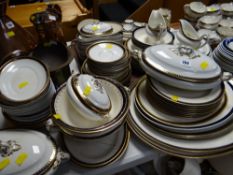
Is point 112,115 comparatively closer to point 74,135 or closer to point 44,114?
point 74,135

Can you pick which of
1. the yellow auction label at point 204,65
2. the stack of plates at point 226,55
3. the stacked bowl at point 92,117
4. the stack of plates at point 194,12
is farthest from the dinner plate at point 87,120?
the stack of plates at point 194,12

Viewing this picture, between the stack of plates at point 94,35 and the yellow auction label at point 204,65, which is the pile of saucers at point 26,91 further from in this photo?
the yellow auction label at point 204,65

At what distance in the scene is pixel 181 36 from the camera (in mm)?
822

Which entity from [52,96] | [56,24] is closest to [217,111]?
[52,96]

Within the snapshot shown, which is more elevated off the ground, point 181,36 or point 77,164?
point 181,36

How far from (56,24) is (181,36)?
46 cm

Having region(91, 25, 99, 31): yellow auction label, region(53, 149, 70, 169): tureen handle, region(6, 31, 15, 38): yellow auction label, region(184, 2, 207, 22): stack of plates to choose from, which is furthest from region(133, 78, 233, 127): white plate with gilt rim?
region(184, 2, 207, 22): stack of plates

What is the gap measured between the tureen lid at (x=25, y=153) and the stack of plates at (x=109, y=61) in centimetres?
27

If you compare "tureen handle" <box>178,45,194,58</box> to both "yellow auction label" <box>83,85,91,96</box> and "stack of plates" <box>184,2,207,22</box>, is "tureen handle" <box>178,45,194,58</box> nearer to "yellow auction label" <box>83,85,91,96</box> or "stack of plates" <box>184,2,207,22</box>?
"yellow auction label" <box>83,85,91,96</box>

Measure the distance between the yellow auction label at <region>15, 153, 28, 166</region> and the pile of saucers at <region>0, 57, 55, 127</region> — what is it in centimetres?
12

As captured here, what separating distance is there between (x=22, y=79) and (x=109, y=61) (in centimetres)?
26

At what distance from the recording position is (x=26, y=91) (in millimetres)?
576

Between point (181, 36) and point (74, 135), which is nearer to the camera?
point (74, 135)

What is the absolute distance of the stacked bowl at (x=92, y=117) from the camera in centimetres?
52
